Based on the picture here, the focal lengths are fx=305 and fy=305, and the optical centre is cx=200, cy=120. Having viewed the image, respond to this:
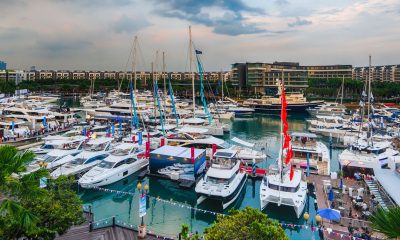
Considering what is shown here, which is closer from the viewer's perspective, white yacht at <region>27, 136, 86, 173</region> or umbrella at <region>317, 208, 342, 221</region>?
umbrella at <region>317, 208, 342, 221</region>

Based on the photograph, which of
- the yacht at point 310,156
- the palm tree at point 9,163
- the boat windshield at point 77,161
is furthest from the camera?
the yacht at point 310,156

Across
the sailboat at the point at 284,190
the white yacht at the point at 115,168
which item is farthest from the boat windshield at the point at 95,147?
the sailboat at the point at 284,190

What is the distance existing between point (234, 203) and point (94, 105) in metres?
71.3

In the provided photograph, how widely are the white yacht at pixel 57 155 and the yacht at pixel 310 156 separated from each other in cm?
2653

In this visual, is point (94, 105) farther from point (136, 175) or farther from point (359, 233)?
Result: point (359, 233)

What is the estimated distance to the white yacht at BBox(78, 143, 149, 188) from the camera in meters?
29.3

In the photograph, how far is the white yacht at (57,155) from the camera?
3109 cm

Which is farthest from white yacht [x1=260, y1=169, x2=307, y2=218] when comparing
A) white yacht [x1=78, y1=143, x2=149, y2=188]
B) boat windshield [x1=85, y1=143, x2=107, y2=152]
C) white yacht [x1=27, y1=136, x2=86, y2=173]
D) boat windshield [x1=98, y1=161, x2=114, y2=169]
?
boat windshield [x1=85, y1=143, x2=107, y2=152]

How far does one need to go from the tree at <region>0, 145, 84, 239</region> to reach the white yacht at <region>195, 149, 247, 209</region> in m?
12.3

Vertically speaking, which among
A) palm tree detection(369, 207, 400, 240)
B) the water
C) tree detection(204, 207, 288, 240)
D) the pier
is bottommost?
the water

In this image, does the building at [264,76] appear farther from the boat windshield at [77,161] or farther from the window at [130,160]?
the boat windshield at [77,161]

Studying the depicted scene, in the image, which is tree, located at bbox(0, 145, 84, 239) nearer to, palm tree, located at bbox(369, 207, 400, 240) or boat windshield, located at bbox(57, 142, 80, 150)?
palm tree, located at bbox(369, 207, 400, 240)

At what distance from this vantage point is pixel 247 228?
428 inches

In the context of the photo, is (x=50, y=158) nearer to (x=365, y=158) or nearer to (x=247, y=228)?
(x=247, y=228)
